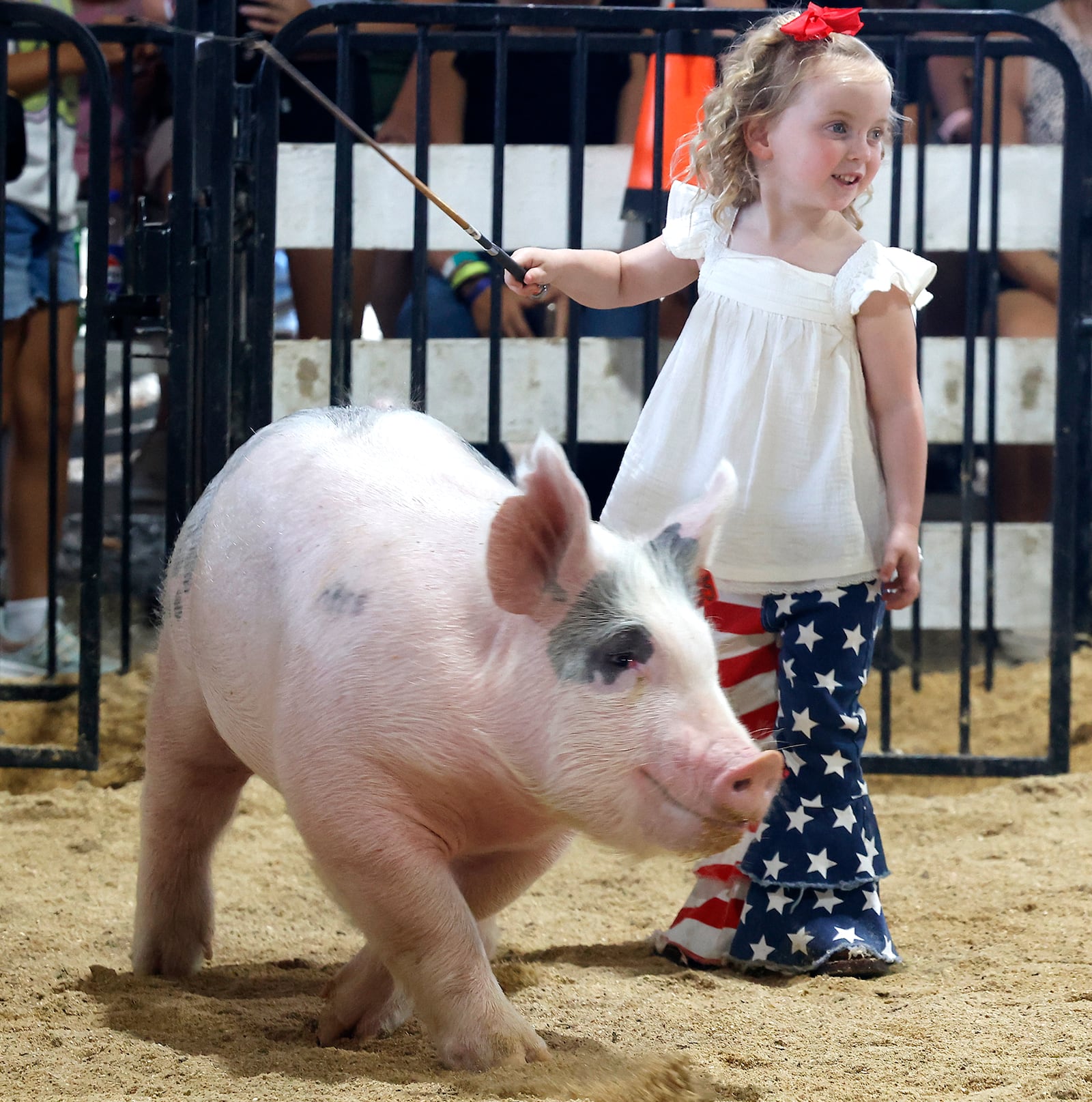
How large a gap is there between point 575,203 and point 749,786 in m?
2.46

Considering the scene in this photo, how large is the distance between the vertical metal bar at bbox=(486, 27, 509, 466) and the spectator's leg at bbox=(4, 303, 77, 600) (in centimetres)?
171

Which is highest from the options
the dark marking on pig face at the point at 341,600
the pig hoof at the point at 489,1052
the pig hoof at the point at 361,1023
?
the dark marking on pig face at the point at 341,600

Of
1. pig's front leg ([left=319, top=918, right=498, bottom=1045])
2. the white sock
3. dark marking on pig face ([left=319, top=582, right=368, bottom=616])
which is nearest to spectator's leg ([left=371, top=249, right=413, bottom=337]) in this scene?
the white sock

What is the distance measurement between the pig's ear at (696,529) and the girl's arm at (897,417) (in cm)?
61

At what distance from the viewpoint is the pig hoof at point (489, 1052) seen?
1998 millimetres

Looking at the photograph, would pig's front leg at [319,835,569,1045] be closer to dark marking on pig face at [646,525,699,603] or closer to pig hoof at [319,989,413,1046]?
pig hoof at [319,989,413,1046]

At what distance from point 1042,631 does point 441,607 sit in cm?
384

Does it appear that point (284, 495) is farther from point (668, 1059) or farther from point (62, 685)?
point (62, 685)

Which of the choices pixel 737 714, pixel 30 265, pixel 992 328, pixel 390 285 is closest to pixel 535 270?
pixel 737 714

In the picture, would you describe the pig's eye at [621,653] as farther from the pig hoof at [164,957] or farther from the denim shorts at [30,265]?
the denim shorts at [30,265]

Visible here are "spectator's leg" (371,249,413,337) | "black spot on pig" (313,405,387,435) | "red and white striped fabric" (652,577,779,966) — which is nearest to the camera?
"black spot on pig" (313,405,387,435)

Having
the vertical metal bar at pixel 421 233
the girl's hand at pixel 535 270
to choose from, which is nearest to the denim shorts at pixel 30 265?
the vertical metal bar at pixel 421 233

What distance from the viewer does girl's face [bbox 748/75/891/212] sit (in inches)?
102

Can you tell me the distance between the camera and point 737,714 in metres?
2.85
